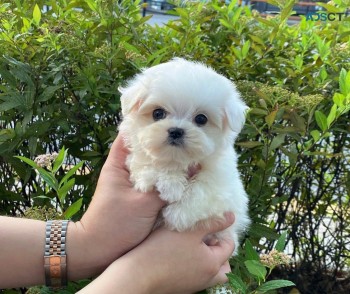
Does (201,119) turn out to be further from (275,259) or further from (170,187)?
(275,259)

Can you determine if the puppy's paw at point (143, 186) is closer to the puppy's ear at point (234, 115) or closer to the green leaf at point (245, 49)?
the puppy's ear at point (234, 115)

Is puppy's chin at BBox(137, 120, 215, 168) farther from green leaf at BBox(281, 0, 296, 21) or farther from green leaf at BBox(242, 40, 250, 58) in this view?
green leaf at BBox(281, 0, 296, 21)

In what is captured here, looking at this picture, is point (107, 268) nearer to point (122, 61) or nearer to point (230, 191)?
point (230, 191)

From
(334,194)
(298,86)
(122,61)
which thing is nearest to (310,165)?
(334,194)

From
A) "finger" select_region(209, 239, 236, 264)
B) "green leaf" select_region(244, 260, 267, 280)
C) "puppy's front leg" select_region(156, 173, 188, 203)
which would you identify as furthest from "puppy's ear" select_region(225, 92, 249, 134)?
"green leaf" select_region(244, 260, 267, 280)

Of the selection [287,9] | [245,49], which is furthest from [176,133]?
[287,9]

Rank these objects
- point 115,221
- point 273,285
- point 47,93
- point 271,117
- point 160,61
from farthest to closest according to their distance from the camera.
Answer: point 160,61 < point 47,93 < point 271,117 < point 115,221 < point 273,285
